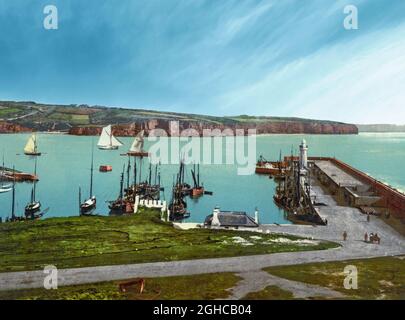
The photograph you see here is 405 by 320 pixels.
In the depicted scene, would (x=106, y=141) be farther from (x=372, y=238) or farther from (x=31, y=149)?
(x=372, y=238)

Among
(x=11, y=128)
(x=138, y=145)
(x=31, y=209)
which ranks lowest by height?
(x=31, y=209)

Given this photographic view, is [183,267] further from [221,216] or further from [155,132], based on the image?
[155,132]

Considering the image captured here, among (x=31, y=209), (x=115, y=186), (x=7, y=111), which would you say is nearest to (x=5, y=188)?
(x=115, y=186)

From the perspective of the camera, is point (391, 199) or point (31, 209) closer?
point (391, 199)

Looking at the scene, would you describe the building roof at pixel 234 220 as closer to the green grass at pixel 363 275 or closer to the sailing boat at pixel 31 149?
the green grass at pixel 363 275

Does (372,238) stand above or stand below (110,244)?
above

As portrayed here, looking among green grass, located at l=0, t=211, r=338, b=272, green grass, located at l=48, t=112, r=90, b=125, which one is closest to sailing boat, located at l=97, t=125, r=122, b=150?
green grass, located at l=48, t=112, r=90, b=125
